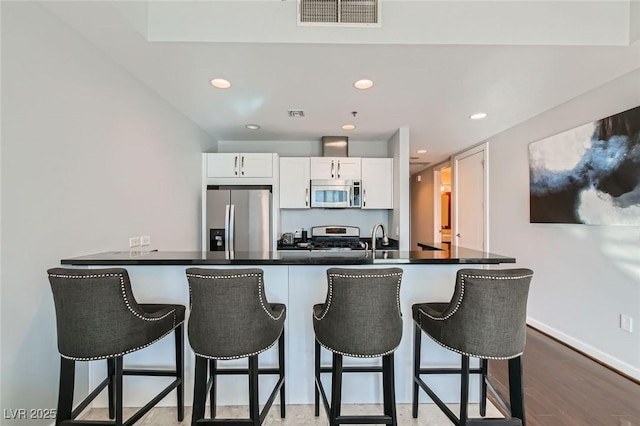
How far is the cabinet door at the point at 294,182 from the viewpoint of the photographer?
3.96 meters

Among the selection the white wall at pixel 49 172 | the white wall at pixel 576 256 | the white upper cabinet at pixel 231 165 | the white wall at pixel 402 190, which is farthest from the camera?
the white upper cabinet at pixel 231 165

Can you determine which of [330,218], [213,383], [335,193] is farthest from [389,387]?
[330,218]

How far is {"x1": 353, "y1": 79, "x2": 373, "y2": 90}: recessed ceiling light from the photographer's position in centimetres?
232

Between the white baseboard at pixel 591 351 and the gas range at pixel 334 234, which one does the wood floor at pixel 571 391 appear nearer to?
the white baseboard at pixel 591 351

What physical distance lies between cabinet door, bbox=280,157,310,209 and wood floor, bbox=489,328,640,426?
276 centimetres

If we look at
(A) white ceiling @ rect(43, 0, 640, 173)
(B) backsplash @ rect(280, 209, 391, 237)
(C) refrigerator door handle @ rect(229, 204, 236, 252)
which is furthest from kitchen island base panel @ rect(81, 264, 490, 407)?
(B) backsplash @ rect(280, 209, 391, 237)

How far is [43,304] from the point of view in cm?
162

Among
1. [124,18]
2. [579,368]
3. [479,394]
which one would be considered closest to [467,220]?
[579,368]

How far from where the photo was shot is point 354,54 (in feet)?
6.40

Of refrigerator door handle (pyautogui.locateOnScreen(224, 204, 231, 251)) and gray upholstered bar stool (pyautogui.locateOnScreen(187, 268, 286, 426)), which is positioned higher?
refrigerator door handle (pyautogui.locateOnScreen(224, 204, 231, 251))

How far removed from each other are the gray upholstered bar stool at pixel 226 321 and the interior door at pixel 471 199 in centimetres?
396

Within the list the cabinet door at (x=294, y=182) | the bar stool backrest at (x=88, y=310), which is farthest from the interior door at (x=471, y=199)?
the bar stool backrest at (x=88, y=310)

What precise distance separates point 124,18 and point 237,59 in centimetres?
65

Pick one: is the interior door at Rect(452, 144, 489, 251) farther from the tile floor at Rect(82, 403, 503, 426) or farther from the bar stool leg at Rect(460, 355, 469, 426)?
the bar stool leg at Rect(460, 355, 469, 426)
